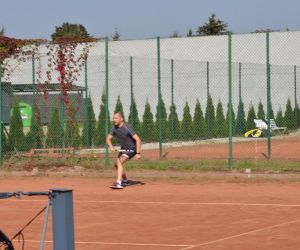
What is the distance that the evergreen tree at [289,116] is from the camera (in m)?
35.0

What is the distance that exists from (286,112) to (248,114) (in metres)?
1.47

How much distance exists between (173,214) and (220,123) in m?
19.1

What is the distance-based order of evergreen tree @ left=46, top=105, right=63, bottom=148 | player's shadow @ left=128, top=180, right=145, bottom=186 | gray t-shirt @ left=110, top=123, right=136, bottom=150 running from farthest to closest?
evergreen tree @ left=46, top=105, right=63, bottom=148 → player's shadow @ left=128, top=180, right=145, bottom=186 → gray t-shirt @ left=110, top=123, right=136, bottom=150

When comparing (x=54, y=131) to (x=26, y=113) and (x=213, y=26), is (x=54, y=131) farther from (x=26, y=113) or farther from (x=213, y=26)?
(x=213, y=26)

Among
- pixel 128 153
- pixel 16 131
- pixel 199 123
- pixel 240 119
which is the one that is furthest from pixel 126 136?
pixel 240 119

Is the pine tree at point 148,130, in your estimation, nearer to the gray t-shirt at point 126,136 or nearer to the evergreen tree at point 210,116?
the evergreen tree at point 210,116

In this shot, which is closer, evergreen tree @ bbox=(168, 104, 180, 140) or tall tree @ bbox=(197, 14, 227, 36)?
evergreen tree @ bbox=(168, 104, 180, 140)

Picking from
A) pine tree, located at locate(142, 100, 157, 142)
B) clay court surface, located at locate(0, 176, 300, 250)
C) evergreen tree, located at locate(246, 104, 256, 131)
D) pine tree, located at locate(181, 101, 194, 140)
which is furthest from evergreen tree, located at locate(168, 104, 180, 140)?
clay court surface, located at locate(0, 176, 300, 250)

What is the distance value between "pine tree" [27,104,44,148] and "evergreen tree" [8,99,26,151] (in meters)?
0.21

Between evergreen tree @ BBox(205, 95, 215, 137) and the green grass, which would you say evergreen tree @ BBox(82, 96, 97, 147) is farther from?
evergreen tree @ BBox(205, 95, 215, 137)

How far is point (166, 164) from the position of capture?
22.4 m

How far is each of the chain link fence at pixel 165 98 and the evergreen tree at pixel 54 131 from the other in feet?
0.09

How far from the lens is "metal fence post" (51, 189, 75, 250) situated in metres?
6.47

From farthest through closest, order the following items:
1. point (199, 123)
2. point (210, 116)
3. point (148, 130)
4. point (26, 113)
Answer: point (210, 116) < point (199, 123) < point (148, 130) < point (26, 113)
